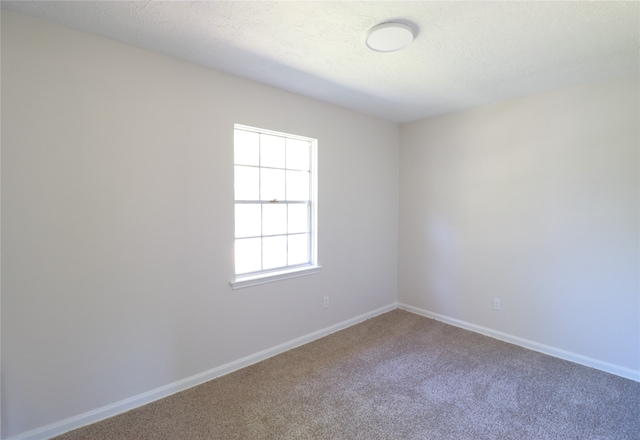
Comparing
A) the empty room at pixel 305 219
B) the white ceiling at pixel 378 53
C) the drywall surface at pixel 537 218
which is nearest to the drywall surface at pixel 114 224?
the empty room at pixel 305 219

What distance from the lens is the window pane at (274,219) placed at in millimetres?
2803

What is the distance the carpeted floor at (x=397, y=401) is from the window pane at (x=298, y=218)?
1.13m

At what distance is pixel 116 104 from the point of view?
1959mm

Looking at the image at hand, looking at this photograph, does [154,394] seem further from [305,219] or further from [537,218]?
[537,218]

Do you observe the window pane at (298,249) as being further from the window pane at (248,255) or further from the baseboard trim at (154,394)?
the baseboard trim at (154,394)

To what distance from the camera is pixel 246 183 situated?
8.70 ft

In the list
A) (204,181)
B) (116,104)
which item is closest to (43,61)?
(116,104)

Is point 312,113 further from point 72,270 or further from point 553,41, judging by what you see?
point 72,270

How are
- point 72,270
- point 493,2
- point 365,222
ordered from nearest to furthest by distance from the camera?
point 493,2
point 72,270
point 365,222

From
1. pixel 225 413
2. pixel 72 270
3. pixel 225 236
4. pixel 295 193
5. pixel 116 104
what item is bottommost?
pixel 225 413

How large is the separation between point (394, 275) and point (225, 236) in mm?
2391

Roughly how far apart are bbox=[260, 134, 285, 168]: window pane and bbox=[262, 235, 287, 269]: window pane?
68cm

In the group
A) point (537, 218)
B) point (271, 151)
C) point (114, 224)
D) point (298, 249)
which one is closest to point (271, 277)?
point (298, 249)

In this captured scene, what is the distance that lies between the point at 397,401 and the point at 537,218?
82.6 inches
